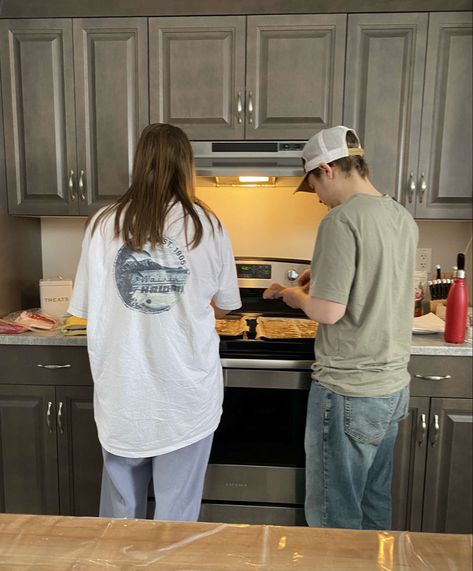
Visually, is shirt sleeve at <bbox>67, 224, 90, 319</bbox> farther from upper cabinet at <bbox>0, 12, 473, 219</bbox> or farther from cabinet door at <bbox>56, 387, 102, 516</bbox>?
upper cabinet at <bbox>0, 12, 473, 219</bbox>

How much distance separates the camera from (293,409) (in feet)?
5.70

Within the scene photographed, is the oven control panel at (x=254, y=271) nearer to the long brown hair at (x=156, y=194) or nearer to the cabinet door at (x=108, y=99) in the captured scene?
the cabinet door at (x=108, y=99)

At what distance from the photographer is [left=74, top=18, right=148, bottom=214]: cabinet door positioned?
6.13 feet

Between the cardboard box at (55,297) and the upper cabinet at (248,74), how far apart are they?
82 centimetres

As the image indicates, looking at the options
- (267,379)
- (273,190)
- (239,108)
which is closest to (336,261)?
(267,379)

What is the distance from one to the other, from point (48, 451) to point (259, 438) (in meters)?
0.80

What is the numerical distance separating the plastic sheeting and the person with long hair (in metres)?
0.64

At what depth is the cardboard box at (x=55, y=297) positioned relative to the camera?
204 centimetres

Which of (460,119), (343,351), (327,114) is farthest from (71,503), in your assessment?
(460,119)

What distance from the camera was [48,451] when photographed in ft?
5.92

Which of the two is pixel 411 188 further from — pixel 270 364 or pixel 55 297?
pixel 55 297

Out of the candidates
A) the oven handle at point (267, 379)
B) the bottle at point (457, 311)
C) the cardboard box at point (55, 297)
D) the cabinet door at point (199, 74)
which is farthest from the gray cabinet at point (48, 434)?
the bottle at point (457, 311)

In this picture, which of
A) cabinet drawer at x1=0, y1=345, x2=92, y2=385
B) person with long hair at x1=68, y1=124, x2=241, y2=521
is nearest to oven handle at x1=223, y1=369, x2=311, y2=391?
person with long hair at x1=68, y1=124, x2=241, y2=521

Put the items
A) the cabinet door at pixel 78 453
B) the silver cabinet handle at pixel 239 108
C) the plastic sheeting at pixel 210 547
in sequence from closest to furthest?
the plastic sheeting at pixel 210 547 → the cabinet door at pixel 78 453 → the silver cabinet handle at pixel 239 108
